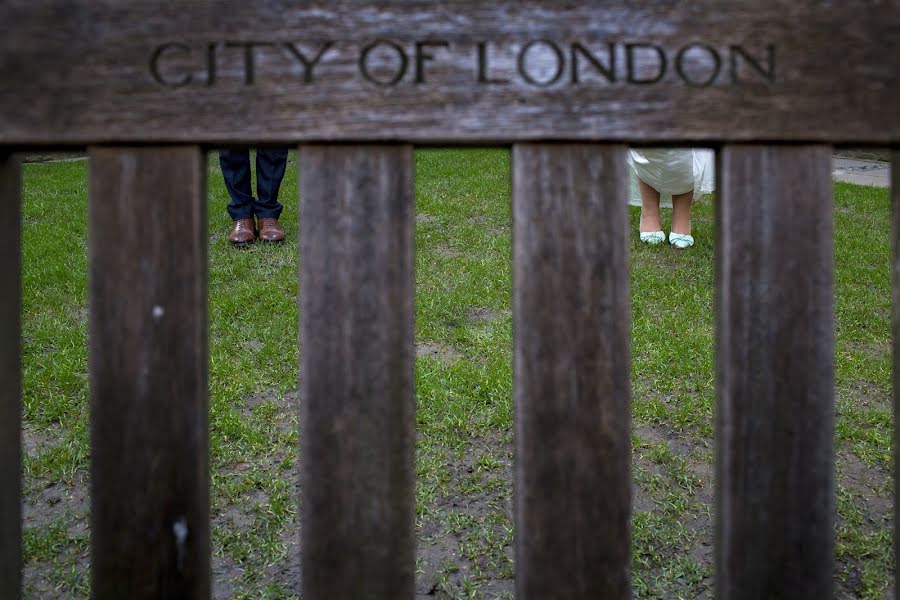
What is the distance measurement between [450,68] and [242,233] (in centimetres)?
419

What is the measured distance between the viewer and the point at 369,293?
89 centimetres

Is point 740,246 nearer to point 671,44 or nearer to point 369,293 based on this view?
point 671,44

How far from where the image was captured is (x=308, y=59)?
874 mm

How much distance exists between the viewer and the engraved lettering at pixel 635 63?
875mm

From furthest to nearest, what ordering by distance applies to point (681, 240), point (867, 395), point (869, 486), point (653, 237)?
point (653, 237) → point (681, 240) → point (867, 395) → point (869, 486)

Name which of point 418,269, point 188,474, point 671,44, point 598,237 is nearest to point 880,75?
point 671,44

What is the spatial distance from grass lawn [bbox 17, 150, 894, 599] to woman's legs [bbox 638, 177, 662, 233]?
0.30 meters

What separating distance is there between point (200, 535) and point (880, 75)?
0.81 metres

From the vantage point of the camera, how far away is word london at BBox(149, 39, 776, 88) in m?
0.87

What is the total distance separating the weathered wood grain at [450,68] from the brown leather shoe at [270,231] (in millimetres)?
4094

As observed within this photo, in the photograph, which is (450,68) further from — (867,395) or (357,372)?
(867,395)

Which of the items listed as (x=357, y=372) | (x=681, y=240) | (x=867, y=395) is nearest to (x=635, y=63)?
(x=357, y=372)

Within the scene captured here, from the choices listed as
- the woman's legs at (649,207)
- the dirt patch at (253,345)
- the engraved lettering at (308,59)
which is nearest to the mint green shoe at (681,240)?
the woman's legs at (649,207)

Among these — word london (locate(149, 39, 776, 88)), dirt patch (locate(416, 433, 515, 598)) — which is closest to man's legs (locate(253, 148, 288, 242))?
dirt patch (locate(416, 433, 515, 598))
